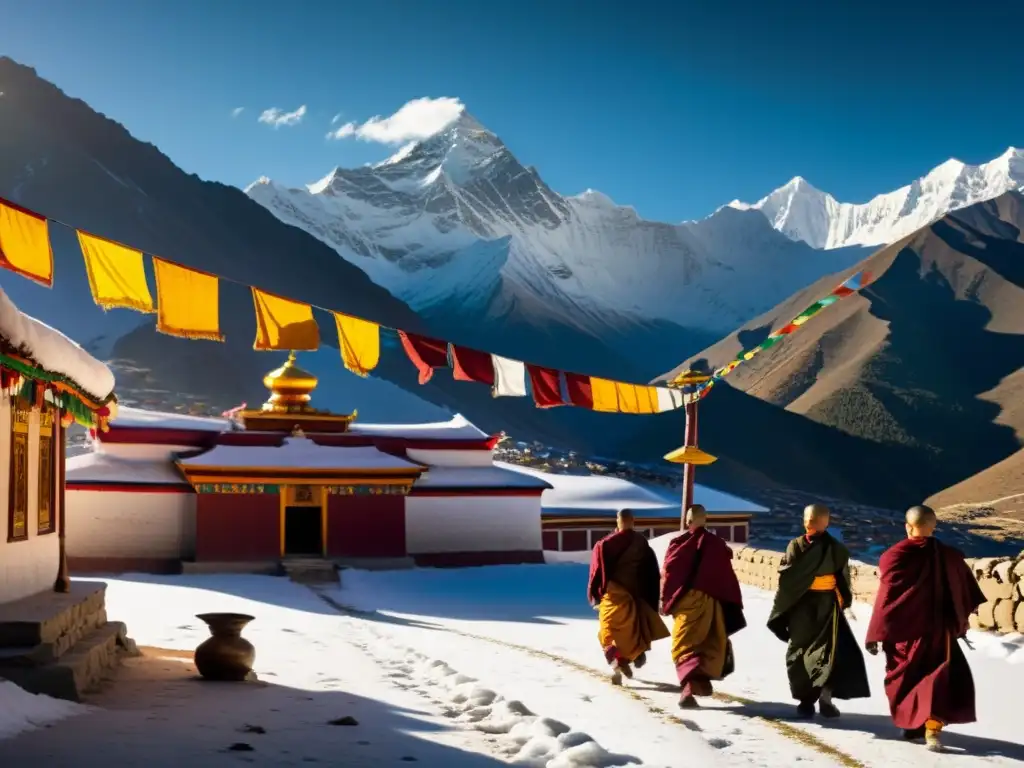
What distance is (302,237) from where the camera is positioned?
119 metres

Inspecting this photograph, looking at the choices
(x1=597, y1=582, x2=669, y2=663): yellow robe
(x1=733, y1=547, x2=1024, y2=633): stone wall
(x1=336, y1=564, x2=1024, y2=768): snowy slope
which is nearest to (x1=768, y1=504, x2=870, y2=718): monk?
(x1=336, y1=564, x2=1024, y2=768): snowy slope

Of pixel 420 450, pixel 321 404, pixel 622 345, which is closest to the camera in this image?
pixel 420 450

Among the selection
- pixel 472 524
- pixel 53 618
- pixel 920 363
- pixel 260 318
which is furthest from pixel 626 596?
pixel 920 363

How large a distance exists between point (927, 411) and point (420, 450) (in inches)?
3575

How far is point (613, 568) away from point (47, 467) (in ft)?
15.4

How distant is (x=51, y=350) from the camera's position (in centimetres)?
805

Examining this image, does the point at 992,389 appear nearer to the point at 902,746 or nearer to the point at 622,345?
the point at 622,345

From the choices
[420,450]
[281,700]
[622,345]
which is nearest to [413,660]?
[281,700]

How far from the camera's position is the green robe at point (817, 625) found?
7008mm

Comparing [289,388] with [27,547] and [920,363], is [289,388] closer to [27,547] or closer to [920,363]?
[27,547]

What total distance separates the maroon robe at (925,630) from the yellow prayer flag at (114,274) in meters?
6.06

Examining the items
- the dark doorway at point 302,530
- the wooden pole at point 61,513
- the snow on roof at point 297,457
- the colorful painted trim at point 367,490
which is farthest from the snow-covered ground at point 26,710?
the dark doorway at point 302,530

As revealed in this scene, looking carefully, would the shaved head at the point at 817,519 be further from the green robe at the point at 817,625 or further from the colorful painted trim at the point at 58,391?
the colorful painted trim at the point at 58,391

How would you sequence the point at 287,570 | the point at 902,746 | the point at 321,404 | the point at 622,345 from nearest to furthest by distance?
the point at 902,746, the point at 287,570, the point at 321,404, the point at 622,345
